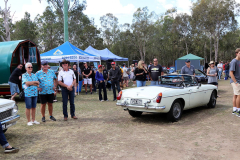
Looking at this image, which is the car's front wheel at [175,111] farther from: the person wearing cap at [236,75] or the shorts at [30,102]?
the shorts at [30,102]

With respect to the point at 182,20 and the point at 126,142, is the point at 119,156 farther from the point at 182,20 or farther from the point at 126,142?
the point at 182,20

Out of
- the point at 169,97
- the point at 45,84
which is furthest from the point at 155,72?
the point at 45,84

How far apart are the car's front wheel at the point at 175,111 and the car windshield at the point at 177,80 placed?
997 millimetres

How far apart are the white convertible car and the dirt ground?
1.32 ft

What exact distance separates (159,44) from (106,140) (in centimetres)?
5179

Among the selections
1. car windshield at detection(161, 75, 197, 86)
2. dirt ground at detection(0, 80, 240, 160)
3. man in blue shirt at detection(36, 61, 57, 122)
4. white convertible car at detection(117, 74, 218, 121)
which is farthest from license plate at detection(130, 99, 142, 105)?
man in blue shirt at detection(36, 61, 57, 122)

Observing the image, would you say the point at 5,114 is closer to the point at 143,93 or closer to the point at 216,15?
the point at 143,93

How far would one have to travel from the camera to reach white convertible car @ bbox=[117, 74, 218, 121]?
5762mm

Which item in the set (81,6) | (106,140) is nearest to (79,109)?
(106,140)

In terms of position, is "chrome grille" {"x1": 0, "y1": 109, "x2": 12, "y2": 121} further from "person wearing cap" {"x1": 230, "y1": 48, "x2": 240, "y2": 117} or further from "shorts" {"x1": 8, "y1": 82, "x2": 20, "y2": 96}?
"person wearing cap" {"x1": 230, "y1": 48, "x2": 240, "y2": 117}

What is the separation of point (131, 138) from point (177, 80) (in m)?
3.05

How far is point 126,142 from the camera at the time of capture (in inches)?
182

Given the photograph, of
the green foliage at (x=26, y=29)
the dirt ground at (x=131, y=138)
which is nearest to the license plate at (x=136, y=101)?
the dirt ground at (x=131, y=138)

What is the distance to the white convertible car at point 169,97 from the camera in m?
5.76
